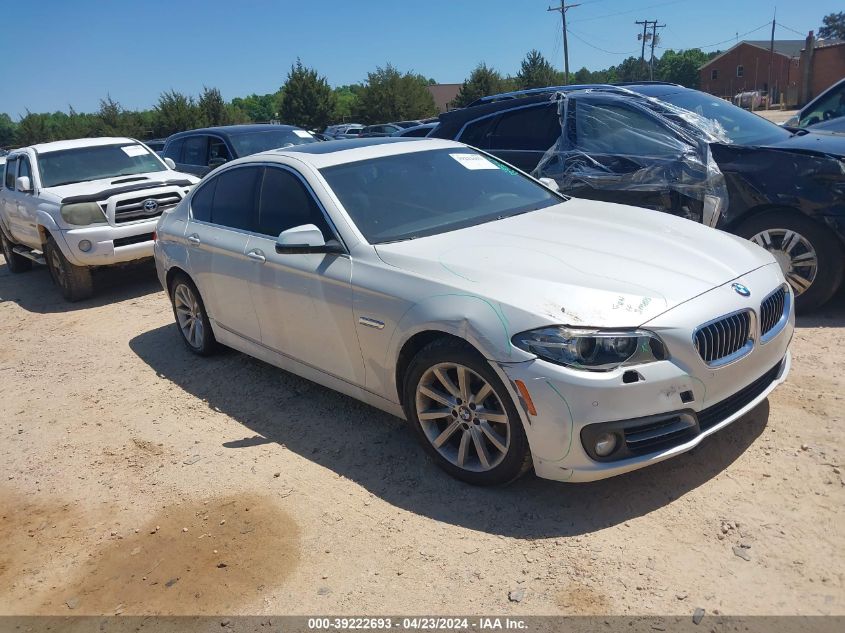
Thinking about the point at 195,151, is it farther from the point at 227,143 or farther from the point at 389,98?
the point at 389,98

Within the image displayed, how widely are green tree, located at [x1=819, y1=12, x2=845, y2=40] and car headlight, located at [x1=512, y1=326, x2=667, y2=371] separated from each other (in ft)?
372

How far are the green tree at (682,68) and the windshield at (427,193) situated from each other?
87438 mm

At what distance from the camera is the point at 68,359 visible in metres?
6.47

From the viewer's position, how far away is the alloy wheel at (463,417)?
10.7 feet

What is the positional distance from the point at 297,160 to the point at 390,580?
271 cm

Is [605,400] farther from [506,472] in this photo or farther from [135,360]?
[135,360]

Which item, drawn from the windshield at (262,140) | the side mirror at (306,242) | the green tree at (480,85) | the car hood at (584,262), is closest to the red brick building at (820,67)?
the green tree at (480,85)

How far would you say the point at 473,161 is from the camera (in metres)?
4.84

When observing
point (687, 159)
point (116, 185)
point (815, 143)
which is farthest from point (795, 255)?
point (116, 185)

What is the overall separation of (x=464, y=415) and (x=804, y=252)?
3464 millimetres

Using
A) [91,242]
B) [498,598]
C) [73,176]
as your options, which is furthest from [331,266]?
[73,176]

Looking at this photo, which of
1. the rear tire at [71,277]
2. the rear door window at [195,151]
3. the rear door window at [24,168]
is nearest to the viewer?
the rear tire at [71,277]

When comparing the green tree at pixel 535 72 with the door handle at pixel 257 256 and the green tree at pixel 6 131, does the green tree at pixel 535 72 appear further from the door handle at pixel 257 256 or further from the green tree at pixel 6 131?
the green tree at pixel 6 131

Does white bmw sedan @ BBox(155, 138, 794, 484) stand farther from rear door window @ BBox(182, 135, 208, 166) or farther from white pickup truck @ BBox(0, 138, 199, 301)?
rear door window @ BBox(182, 135, 208, 166)
